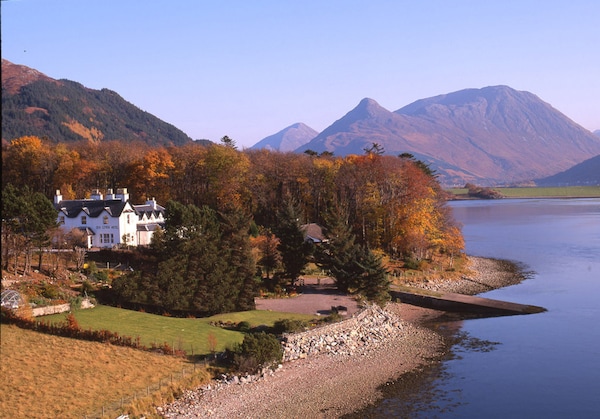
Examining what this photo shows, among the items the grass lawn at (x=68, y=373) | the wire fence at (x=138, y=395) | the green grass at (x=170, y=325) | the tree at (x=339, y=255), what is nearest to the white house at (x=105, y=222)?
the tree at (x=339, y=255)

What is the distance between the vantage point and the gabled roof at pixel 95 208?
5159cm

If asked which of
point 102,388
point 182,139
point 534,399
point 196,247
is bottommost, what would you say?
point 534,399

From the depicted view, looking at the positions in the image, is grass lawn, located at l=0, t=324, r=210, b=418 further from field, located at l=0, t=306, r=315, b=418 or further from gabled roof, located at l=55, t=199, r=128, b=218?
gabled roof, located at l=55, t=199, r=128, b=218

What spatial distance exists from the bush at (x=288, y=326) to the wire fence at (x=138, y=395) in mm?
6677

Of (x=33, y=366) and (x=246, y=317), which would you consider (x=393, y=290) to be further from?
(x=33, y=366)

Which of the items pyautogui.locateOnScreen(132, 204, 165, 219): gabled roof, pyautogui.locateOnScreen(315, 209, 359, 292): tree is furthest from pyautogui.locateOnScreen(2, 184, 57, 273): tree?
pyautogui.locateOnScreen(315, 209, 359, 292): tree

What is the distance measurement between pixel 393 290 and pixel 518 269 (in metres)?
19.9

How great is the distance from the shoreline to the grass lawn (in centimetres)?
200

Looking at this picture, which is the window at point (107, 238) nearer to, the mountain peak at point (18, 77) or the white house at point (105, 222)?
the white house at point (105, 222)

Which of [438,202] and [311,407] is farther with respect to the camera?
[438,202]

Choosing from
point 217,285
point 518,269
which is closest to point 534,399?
point 217,285

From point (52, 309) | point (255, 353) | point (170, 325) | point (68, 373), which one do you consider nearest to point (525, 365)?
point (255, 353)

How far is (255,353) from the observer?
27.6 m

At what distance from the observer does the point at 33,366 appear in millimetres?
24125
